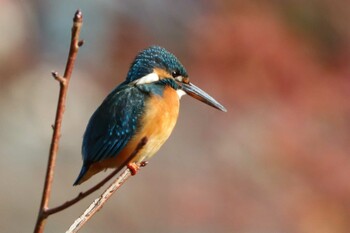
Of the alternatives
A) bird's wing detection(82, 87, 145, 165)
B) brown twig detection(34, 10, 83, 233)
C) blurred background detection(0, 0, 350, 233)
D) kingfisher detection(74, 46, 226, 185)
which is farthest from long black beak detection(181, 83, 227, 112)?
blurred background detection(0, 0, 350, 233)

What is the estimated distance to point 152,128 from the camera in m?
1.99

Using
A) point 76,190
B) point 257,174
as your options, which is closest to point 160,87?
point 76,190

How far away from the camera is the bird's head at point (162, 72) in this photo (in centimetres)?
201

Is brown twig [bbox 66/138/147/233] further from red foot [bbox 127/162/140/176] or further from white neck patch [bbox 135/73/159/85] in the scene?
white neck patch [bbox 135/73/159/85]

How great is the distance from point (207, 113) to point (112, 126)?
4506mm

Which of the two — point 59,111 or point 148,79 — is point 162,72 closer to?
point 148,79

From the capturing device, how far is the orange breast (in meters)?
1.96

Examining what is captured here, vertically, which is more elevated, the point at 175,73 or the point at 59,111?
the point at 175,73

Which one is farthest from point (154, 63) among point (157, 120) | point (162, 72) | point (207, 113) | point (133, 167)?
point (207, 113)

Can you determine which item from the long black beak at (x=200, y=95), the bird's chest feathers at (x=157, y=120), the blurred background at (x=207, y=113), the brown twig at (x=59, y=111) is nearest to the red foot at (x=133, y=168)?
the bird's chest feathers at (x=157, y=120)

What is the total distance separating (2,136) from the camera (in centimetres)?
490

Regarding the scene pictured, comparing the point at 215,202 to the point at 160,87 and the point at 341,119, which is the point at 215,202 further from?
the point at 160,87

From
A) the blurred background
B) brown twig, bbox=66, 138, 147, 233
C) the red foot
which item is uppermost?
the blurred background

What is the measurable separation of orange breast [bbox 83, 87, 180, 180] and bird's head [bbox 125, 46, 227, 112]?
0.02 m
